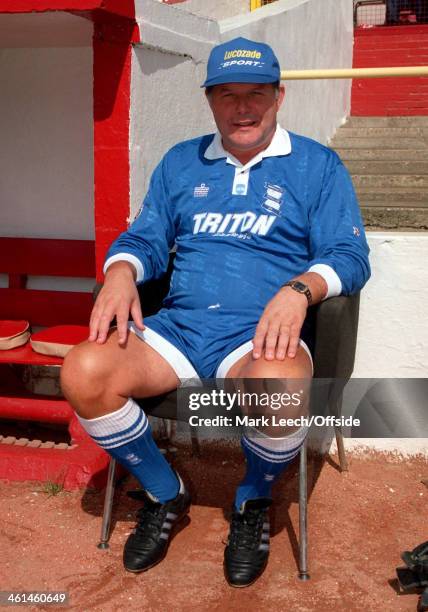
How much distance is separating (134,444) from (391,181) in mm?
3643

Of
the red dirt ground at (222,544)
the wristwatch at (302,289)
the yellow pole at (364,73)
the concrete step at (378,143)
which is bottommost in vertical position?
the red dirt ground at (222,544)

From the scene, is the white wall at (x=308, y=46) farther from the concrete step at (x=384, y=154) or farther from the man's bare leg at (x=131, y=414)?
the man's bare leg at (x=131, y=414)

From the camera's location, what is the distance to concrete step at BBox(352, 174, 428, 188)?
18.1ft

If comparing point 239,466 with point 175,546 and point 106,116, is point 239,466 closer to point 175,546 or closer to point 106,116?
point 175,546

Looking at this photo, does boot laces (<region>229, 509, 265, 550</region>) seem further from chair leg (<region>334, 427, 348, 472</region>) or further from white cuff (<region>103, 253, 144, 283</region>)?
white cuff (<region>103, 253, 144, 283</region>)

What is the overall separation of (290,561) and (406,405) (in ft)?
3.65

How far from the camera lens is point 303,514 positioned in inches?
104

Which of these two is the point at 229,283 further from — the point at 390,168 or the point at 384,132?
the point at 384,132

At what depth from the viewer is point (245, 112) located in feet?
9.21

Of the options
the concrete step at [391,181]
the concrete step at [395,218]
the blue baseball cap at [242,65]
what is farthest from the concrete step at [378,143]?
the blue baseball cap at [242,65]

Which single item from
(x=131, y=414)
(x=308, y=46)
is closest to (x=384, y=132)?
(x=308, y=46)

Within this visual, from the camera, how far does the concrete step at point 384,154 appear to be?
Answer: 19.9ft

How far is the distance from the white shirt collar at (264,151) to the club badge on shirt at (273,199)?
0.13m

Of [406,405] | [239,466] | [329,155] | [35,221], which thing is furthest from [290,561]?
[35,221]
